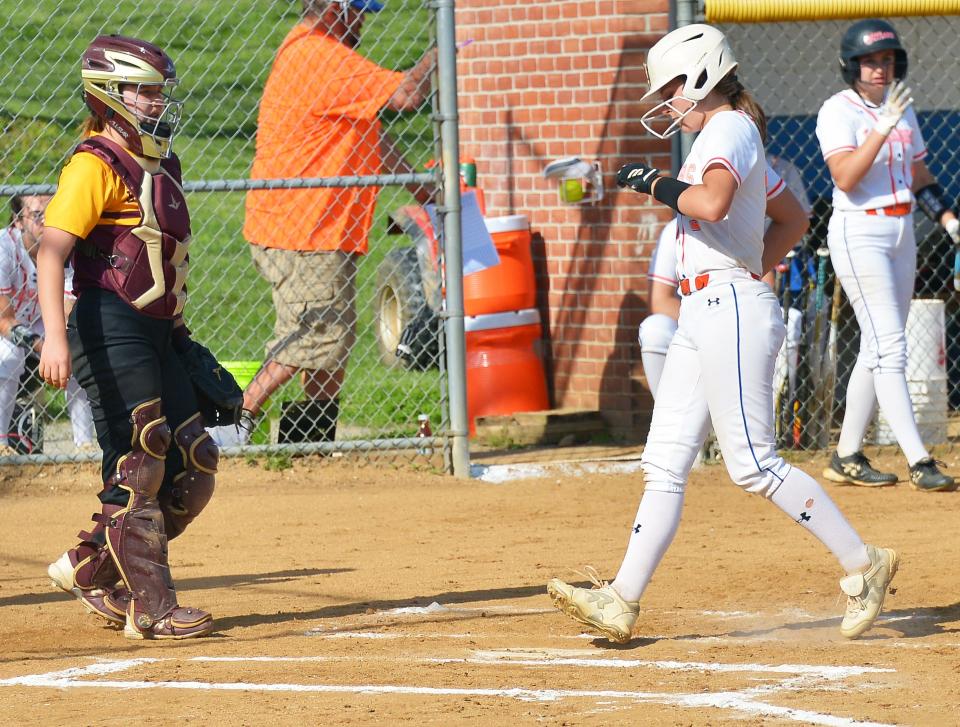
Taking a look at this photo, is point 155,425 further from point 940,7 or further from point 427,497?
point 940,7

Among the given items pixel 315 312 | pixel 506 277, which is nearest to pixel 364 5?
pixel 315 312

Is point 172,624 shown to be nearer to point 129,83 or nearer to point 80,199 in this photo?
point 80,199

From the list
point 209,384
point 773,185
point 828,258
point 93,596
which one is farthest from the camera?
point 828,258

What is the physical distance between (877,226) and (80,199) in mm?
4210

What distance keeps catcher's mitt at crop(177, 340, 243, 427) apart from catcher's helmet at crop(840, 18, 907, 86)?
150 inches

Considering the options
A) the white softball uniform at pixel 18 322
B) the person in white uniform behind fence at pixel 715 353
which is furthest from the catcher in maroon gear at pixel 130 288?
the white softball uniform at pixel 18 322

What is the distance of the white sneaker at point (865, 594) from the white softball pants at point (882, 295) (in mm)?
2876

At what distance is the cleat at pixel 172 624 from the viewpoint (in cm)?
512

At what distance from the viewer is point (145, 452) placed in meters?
5.09

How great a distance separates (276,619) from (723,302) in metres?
2.00

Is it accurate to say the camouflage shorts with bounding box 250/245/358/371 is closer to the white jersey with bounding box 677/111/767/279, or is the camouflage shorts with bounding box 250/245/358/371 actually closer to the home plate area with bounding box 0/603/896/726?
the home plate area with bounding box 0/603/896/726

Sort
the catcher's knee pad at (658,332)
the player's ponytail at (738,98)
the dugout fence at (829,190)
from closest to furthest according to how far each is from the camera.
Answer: the player's ponytail at (738,98)
the catcher's knee pad at (658,332)
the dugout fence at (829,190)

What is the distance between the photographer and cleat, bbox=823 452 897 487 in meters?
7.91

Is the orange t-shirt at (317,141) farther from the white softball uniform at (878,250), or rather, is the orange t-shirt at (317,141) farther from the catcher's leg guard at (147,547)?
the catcher's leg guard at (147,547)
